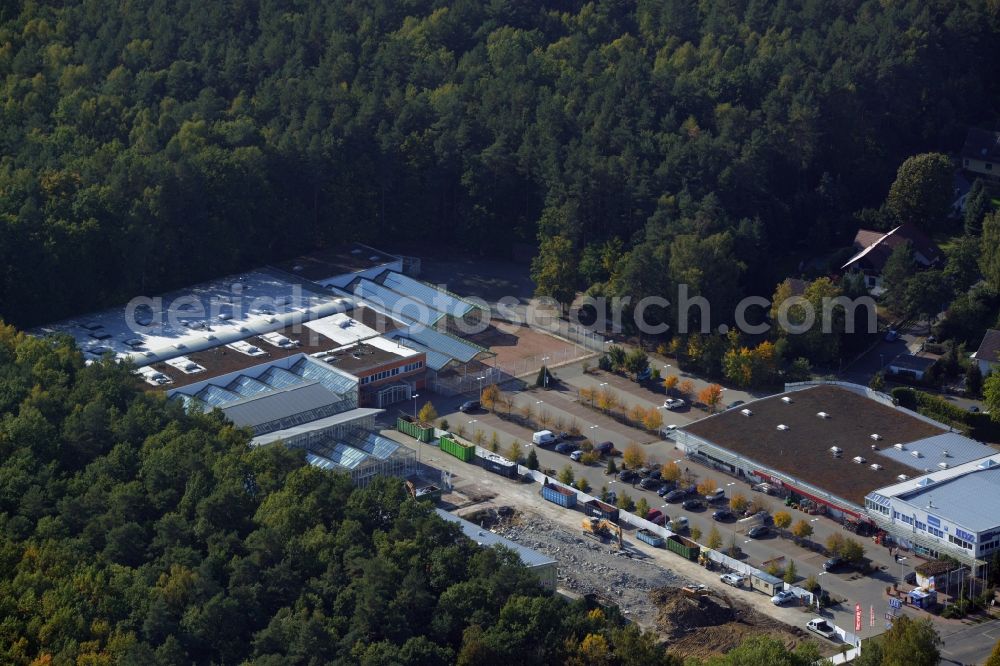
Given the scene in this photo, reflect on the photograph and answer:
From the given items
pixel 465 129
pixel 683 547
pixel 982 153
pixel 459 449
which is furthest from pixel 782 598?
pixel 982 153

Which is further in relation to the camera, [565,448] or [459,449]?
[565,448]

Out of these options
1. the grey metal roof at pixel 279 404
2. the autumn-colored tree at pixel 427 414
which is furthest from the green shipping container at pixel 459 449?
the grey metal roof at pixel 279 404

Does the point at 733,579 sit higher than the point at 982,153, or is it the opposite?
the point at 982,153

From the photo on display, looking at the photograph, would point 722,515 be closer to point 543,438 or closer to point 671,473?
point 671,473

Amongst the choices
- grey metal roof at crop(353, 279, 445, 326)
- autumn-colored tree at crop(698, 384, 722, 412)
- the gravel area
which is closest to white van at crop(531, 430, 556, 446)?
the gravel area

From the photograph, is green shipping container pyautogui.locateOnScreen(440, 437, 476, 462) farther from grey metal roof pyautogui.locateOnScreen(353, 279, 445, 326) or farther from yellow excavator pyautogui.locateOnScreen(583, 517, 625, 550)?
grey metal roof pyautogui.locateOnScreen(353, 279, 445, 326)

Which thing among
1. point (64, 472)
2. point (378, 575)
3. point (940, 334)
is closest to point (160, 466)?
point (64, 472)

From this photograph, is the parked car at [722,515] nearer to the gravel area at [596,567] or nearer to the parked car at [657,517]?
the parked car at [657,517]

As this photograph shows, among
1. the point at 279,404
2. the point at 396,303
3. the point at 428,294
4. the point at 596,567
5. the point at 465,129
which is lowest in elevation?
the point at 596,567
